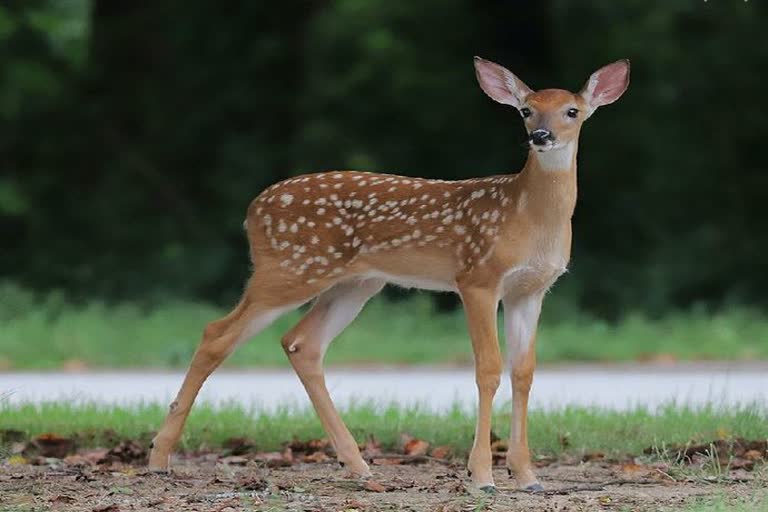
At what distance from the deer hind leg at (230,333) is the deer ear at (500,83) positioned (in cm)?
128

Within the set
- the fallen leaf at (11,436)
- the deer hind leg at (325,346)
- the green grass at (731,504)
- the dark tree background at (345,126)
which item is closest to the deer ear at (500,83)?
the deer hind leg at (325,346)

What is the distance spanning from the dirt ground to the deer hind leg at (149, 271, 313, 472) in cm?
24

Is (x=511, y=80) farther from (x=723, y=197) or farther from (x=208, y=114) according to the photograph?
(x=208, y=114)

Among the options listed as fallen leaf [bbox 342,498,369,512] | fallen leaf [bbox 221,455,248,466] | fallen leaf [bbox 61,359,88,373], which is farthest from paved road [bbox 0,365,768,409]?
fallen leaf [bbox 342,498,369,512]

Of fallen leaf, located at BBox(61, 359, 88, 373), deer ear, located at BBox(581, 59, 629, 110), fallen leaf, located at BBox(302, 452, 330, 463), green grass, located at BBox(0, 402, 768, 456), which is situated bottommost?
fallen leaf, located at BBox(302, 452, 330, 463)

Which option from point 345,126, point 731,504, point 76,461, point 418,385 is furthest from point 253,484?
point 345,126

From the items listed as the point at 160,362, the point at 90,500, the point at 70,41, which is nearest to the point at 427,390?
the point at 160,362

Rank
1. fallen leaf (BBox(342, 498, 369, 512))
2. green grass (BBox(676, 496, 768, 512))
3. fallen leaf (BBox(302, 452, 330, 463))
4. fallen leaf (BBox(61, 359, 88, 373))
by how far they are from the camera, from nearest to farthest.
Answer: green grass (BBox(676, 496, 768, 512))
fallen leaf (BBox(342, 498, 369, 512))
fallen leaf (BBox(302, 452, 330, 463))
fallen leaf (BBox(61, 359, 88, 373))

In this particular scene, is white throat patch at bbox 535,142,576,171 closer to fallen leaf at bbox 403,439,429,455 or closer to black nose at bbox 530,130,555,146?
black nose at bbox 530,130,555,146

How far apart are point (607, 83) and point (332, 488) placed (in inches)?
85.2

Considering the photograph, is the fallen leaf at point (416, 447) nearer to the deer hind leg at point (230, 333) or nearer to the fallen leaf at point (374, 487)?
the deer hind leg at point (230, 333)

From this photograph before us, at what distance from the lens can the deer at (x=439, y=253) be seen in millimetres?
7047

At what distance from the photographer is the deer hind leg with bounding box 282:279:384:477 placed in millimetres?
7703

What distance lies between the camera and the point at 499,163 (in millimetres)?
18219
